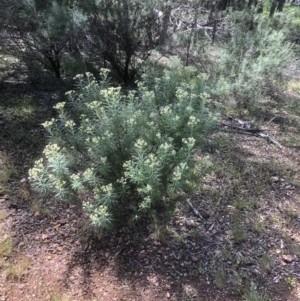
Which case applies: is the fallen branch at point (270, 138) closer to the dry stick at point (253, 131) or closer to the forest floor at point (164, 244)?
the dry stick at point (253, 131)

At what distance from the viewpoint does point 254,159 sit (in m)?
3.97

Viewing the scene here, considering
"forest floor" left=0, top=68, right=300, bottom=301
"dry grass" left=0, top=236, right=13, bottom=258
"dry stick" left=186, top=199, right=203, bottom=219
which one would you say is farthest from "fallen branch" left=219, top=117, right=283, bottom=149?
"dry grass" left=0, top=236, right=13, bottom=258

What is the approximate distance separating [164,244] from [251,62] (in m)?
3.78

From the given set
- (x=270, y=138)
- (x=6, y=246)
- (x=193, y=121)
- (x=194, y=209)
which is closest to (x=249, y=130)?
(x=270, y=138)

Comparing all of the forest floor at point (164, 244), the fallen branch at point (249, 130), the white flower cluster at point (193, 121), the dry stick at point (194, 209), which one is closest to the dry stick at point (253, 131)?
the fallen branch at point (249, 130)

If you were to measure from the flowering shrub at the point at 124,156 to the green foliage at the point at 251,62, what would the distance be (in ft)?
7.69

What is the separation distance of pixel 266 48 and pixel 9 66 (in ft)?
14.3

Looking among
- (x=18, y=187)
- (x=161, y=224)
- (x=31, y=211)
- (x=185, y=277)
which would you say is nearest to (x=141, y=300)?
(x=185, y=277)

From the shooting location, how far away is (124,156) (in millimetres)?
2539

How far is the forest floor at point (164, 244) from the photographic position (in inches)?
94.7

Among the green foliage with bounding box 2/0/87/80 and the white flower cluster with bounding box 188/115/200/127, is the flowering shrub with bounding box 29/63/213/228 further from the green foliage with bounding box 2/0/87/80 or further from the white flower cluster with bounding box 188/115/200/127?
the green foliage with bounding box 2/0/87/80

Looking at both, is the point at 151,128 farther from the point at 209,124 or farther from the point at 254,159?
the point at 254,159

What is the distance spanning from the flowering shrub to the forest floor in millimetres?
387

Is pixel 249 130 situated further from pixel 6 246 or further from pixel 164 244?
pixel 6 246
